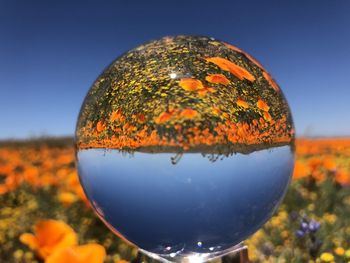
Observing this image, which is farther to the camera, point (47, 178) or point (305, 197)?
point (305, 197)

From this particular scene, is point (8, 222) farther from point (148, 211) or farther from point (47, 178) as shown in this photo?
point (148, 211)

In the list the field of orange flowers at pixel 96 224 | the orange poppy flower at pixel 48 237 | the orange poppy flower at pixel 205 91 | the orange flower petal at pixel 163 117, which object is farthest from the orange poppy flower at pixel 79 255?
the orange poppy flower at pixel 205 91

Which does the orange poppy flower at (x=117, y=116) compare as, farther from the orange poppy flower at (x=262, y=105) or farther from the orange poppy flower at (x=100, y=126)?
the orange poppy flower at (x=262, y=105)

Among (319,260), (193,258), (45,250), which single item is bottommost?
(319,260)

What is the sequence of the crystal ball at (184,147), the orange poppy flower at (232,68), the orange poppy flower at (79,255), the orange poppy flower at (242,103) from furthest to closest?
the orange poppy flower at (232,68) → the orange poppy flower at (242,103) → the crystal ball at (184,147) → the orange poppy flower at (79,255)

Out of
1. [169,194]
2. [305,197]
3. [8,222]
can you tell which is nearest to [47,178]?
[8,222]

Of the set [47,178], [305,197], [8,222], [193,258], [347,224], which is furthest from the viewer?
[305,197]
